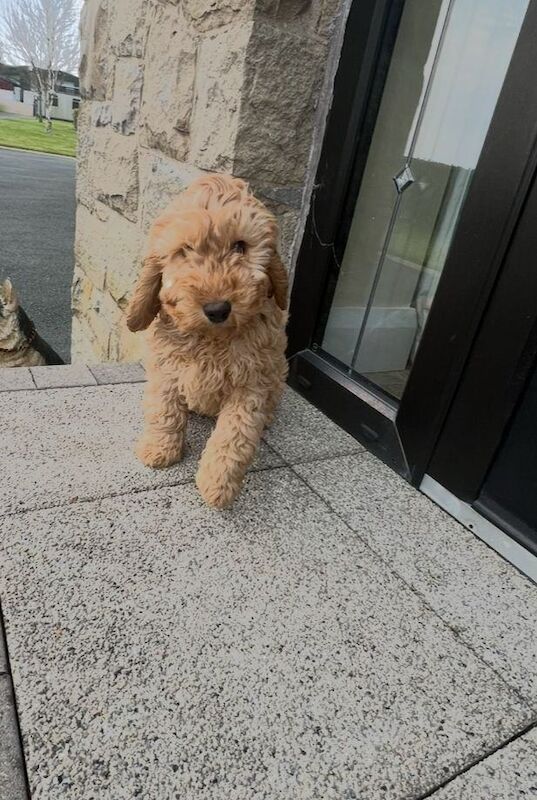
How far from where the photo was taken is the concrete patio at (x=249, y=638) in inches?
45.2

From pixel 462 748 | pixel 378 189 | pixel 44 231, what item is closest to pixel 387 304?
pixel 378 189

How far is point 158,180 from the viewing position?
2.96 meters

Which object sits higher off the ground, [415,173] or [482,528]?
[415,173]

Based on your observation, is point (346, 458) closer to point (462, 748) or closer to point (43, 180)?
point (462, 748)

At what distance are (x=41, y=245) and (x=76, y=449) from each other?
7491 mm

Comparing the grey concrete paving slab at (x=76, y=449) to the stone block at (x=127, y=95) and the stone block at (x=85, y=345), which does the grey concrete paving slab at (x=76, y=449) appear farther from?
the stone block at (x=127, y=95)

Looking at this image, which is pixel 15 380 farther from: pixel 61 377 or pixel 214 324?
pixel 214 324

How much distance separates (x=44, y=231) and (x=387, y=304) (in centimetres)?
820

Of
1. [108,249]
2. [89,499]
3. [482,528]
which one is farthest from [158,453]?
[108,249]

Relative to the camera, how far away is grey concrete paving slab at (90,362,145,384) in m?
2.74

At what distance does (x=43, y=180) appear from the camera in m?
14.6

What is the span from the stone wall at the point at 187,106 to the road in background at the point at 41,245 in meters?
2.23

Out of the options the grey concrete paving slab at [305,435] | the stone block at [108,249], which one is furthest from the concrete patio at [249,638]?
the stone block at [108,249]

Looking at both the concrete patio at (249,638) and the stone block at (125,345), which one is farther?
the stone block at (125,345)
